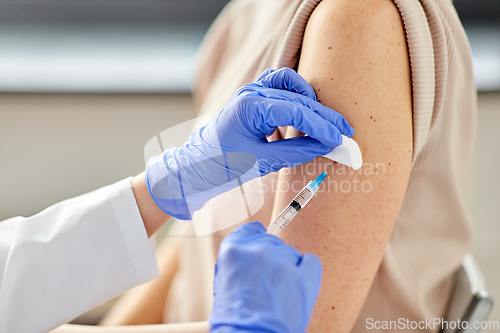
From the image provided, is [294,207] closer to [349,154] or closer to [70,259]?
[349,154]

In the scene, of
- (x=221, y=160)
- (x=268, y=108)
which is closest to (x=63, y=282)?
(x=221, y=160)

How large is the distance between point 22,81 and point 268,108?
166 cm

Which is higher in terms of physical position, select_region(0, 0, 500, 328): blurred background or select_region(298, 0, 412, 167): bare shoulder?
select_region(0, 0, 500, 328): blurred background

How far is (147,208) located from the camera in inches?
30.8

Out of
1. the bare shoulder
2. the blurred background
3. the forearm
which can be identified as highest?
the blurred background

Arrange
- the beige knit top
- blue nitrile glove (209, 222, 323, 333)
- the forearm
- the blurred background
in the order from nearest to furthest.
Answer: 1. blue nitrile glove (209, 222, 323, 333)
2. the beige knit top
3. the forearm
4. the blurred background

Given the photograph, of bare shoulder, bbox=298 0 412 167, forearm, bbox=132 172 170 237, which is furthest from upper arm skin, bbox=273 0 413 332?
forearm, bbox=132 172 170 237

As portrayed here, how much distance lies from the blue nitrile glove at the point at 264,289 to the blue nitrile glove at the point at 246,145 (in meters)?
0.19

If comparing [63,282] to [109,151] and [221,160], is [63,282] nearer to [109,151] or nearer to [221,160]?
[221,160]

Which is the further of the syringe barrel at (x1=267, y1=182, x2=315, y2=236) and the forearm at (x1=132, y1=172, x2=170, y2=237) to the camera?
the forearm at (x1=132, y1=172, x2=170, y2=237)

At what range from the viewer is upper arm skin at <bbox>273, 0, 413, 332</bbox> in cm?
60

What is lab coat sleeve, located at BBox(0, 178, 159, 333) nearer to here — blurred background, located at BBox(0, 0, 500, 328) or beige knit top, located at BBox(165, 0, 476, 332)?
beige knit top, located at BBox(165, 0, 476, 332)

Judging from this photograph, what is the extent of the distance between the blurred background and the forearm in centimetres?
100

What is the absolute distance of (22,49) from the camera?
178 centimetres
